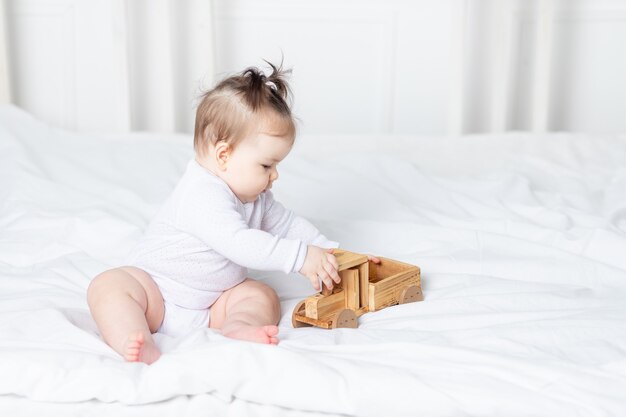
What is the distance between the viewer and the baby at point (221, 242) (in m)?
1.11

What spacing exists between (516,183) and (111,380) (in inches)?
44.7

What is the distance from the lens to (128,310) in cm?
105

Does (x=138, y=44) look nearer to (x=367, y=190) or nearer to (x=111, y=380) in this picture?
(x=367, y=190)

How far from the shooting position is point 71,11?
7.66 feet

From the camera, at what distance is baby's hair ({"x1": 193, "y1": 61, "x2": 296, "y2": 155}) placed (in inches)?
44.4

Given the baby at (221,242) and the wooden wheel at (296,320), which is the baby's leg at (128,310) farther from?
the wooden wheel at (296,320)

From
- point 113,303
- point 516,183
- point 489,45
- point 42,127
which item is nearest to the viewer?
point 113,303

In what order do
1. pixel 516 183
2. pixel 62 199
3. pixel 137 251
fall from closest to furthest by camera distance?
pixel 137 251
pixel 62 199
pixel 516 183

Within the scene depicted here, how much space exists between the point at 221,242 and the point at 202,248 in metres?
0.06

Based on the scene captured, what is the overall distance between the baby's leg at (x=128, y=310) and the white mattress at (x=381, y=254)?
0.09 ft

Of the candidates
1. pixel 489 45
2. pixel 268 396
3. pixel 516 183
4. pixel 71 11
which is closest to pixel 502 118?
pixel 489 45

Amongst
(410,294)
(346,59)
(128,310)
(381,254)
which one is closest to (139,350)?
(128,310)

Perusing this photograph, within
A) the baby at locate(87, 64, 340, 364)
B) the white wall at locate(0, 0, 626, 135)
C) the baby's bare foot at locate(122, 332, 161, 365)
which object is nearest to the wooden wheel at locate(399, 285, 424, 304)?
the baby at locate(87, 64, 340, 364)

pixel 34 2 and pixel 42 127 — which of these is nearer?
pixel 42 127
